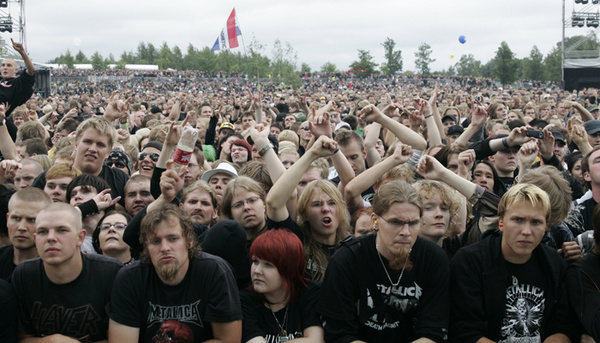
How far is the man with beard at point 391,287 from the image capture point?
128 inches

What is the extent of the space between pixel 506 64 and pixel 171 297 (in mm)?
45458

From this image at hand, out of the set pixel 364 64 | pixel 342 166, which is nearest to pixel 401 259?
pixel 342 166

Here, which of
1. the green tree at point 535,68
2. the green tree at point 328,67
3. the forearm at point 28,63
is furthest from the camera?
the green tree at point 328,67

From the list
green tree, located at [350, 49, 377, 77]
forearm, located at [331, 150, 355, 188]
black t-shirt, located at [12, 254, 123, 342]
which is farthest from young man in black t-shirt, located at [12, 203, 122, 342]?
green tree, located at [350, 49, 377, 77]

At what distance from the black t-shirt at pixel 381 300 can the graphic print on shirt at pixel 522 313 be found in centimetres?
36

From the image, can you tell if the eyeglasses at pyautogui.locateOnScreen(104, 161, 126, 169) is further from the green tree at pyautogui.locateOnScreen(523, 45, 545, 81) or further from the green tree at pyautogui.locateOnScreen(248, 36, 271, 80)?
the green tree at pyautogui.locateOnScreen(523, 45, 545, 81)

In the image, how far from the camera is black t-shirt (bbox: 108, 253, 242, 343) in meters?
3.23

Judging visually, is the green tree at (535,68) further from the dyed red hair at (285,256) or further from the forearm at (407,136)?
the dyed red hair at (285,256)

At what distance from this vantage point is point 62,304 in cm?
330

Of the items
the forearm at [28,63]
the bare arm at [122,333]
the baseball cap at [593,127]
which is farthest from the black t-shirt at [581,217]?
the forearm at [28,63]

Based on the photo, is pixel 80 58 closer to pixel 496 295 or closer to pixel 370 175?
pixel 370 175

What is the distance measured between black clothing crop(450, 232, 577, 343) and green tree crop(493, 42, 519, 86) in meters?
44.4

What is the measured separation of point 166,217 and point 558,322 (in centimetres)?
251

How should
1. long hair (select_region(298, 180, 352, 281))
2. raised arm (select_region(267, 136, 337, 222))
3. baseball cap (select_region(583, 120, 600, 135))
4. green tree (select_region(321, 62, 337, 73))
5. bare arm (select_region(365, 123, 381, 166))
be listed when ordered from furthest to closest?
green tree (select_region(321, 62, 337, 73)), baseball cap (select_region(583, 120, 600, 135)), bare arm (select_region(365, 123, 381, 166)), long hair (select_region(298, 180, 352, 281)), raised arm (select_region(267, 136, 337, 222))
